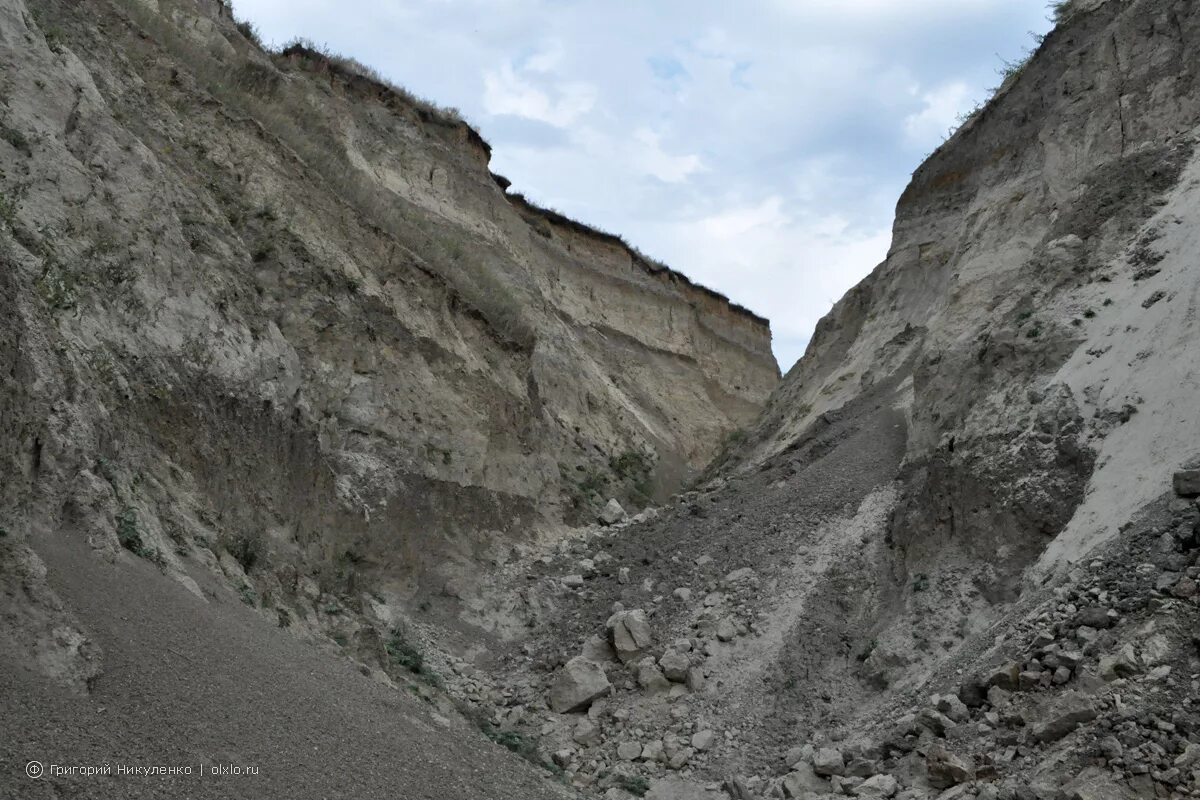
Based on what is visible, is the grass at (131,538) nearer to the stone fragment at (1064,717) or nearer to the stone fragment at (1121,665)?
the stone fragment at (1064,717)

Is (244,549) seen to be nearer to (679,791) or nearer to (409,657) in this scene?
(409,657)

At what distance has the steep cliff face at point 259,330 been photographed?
8.87 meters

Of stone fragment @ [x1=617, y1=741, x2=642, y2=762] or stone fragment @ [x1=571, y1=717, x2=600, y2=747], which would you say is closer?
stone fragment @ [x1=617, y1=741, x2=642, y2=762]

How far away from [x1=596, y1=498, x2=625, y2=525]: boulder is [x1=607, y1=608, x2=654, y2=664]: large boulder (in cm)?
517

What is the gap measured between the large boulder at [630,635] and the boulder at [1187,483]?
240 inches

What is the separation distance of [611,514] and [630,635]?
5.93 m

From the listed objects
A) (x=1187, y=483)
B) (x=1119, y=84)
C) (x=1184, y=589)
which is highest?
(x=1119, y=84)

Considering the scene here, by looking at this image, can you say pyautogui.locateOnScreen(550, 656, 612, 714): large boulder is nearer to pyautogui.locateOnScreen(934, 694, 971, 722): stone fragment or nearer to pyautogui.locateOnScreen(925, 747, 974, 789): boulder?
pyautogui.locateOnScreen(934, 694, 971, 722): stone fragment

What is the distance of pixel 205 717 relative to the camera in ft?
18.5

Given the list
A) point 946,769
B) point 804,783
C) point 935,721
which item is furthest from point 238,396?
point 946,769

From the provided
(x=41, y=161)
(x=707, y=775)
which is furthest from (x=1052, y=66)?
(x=41, y=161)

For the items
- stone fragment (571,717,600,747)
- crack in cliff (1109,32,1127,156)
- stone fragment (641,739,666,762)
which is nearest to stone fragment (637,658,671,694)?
stone fragment (571,717,600,747)

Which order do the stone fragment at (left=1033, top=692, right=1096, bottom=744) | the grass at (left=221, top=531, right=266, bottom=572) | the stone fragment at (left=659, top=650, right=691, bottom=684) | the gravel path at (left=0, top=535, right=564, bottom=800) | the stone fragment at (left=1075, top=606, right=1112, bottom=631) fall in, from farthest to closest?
1. the stone fragment at (left=659, top=650, right=691, bottom=684)
2. the grass at (left=221, top=531, right=266, bottom=572)
3. the stone fragment at (left=1075, top=606, right=1112, bottom=631)
4. the stone fragment at (left=1033, top=692, right=1096, bottom=744)
5. the gravel path at (left=0, top=535, right=564, bottom=800)

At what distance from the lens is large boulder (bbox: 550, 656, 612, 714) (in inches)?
458
